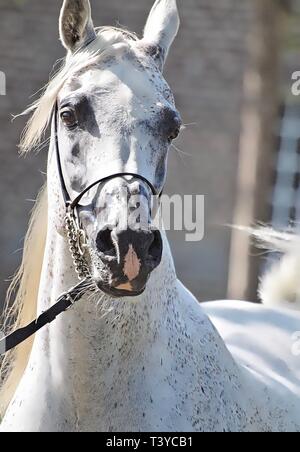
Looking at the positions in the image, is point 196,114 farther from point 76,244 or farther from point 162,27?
point 76,244

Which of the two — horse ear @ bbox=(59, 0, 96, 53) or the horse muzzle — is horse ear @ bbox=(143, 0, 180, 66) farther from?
the horse muzzle

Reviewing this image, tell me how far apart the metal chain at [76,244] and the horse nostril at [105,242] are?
144mm

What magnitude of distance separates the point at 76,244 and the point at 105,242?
0.19m

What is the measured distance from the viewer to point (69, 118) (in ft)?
8.61

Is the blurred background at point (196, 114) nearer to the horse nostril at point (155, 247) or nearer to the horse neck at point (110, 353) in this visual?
the horse neck at point (110, 353)

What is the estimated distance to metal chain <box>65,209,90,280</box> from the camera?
259 centimetres

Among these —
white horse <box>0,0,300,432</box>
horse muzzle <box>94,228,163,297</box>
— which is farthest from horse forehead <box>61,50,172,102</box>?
horse muzzle <box>94,228,163,297</box>

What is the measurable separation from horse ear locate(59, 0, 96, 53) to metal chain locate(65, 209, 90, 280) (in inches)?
20.5

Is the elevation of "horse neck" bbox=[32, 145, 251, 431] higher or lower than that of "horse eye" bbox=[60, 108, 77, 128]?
lower

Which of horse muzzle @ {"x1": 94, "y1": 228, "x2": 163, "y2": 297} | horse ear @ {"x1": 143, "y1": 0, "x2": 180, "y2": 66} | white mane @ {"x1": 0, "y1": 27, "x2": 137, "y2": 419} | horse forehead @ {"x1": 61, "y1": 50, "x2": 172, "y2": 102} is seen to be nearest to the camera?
horse muzzle @ {"x1": 94, "y1": 228, "x2": 163, "y2": 297}

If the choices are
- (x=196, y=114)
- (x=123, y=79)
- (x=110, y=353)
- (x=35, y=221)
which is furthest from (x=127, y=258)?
(x=196, y=114)

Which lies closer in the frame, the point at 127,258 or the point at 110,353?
the point at 127,258

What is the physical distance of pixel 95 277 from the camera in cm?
251

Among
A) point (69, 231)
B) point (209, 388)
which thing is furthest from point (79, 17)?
point (209, 388)
